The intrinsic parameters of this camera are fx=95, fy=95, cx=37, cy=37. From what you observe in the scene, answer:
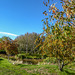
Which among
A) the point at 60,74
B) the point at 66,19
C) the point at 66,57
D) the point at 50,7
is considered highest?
the point at 50,7

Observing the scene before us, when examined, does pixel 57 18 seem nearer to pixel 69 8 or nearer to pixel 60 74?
pixel 69 8

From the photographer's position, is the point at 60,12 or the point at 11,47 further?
the point at 11,47

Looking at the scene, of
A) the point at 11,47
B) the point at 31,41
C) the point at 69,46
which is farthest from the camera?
the point at 31,41

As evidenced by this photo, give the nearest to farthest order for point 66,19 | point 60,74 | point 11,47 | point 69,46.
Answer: point 66,19 < point 69,46 < point 60,74 < point 11,47

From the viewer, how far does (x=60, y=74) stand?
387 inches

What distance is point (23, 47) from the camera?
52250 mm

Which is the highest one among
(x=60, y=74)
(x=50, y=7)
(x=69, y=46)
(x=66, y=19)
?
(x=50, y=7)

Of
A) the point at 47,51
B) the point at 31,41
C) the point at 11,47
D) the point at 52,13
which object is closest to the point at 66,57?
the point at 47,51

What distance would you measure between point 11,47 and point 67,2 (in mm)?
15415

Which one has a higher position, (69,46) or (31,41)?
(31,41)

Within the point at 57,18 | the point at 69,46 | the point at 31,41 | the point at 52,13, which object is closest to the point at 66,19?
the point at 57,18

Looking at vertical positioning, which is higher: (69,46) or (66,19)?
(66,19)

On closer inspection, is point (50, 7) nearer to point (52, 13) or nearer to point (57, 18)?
point (52, 13)

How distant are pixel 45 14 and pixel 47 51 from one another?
5.70 meters
